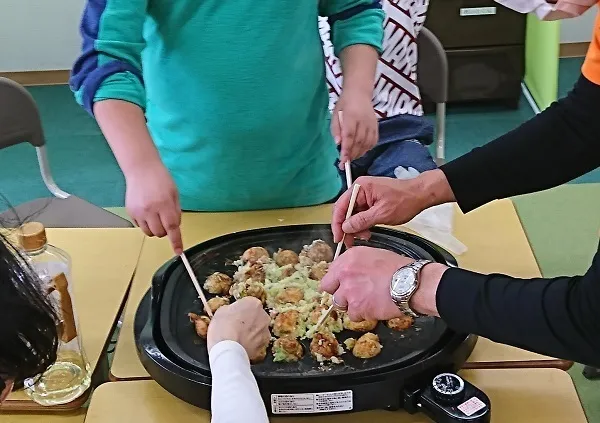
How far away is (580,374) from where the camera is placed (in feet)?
7.22

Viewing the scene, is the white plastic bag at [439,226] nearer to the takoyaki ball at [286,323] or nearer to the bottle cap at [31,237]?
the takoyaki ball at [286,323]

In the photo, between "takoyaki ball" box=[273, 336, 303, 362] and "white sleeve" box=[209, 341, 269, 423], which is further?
"takoyaki ball" box=[273, 336, 303, 362]

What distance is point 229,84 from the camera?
1.42 meters

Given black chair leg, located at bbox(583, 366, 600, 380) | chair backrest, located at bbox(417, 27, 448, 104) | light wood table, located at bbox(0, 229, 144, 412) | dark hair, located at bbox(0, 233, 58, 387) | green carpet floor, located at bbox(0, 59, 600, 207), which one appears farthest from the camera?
green carpet floor, located at bbox(0, 59, 600, 207)

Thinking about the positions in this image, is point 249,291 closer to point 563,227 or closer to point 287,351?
point 287,351

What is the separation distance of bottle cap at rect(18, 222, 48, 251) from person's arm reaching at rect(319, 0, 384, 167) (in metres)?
0.56

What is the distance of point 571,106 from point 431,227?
0.34 meters

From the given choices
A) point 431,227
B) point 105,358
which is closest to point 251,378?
point 105,358

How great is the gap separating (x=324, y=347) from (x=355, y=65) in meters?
0.61

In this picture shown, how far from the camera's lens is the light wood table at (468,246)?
1156 millimetres

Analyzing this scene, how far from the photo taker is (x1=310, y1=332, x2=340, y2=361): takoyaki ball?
1102mm

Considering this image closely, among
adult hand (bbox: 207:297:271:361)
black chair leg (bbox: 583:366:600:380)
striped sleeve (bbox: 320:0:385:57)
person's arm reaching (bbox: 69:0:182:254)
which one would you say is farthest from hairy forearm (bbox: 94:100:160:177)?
black chair leg (bbox: 583:366:600:380)

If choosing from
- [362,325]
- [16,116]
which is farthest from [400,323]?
[16,116]

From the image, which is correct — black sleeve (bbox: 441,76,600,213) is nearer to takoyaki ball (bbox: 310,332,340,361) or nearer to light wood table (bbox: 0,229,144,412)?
takoyaki ball (bbox: 310,332,340,361)
